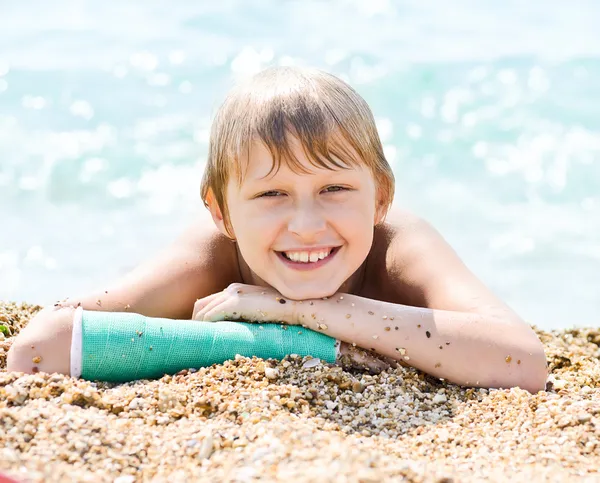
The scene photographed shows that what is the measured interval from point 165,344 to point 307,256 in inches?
26.6

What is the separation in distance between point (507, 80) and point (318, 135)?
36.7 ft

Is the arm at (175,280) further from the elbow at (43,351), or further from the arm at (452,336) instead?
the arm at (452,336)

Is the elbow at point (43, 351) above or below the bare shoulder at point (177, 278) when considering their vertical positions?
below

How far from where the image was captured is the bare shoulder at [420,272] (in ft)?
10.7

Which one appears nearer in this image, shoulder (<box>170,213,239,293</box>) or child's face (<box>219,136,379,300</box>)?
child's face (<box>219,136,379,300</box>)

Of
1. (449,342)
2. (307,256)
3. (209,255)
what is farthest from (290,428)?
(209,255)

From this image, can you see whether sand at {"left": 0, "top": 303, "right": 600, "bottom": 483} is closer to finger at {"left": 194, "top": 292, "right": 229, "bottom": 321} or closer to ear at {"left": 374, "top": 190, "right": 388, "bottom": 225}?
finger at {"left": 194, "top": 292, "right": 229, "bottom": 321}

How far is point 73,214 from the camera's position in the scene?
32.3ft

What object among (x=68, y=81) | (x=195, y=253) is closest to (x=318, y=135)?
(x=195, y=253)

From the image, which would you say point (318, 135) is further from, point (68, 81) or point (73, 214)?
point (68, 81)

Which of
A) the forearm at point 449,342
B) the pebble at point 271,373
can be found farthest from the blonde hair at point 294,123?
the pebble at point 271,373

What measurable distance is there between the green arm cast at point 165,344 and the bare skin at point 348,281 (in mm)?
101

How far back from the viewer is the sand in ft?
6.63

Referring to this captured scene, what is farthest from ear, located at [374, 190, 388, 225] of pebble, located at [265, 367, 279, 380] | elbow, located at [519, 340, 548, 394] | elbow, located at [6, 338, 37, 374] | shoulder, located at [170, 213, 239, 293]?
elbow, located at [6, 338, 37, 374]
